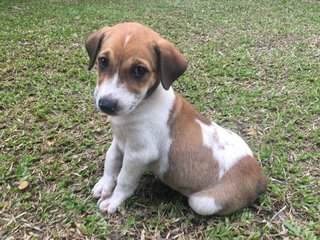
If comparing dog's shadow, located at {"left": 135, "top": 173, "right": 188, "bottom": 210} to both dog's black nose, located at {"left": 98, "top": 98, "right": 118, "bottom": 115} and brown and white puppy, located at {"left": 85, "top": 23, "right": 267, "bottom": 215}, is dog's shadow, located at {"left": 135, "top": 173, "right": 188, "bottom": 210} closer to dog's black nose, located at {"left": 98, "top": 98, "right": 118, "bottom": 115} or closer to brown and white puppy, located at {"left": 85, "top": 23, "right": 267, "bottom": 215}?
brown and white puppy, located at {"left": 85, "top": 23, "right": 267, "bottom": 215}

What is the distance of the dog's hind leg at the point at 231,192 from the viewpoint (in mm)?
3760

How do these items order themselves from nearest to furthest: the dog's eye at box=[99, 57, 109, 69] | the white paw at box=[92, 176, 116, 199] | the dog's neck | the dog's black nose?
the dog's black nose, the dog's eye at box=[99, 57, 109, 69], the dog's neck, the white paw at box=[92, 176, 116, 199]

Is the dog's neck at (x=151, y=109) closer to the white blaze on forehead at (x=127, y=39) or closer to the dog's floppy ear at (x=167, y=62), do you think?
the dog's floppy ear at (x=167, y=62)

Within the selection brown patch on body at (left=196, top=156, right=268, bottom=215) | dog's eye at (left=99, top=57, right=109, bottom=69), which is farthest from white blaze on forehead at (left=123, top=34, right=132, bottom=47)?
brown patch on body at (left=196, top=156, right=268, bottom=215)

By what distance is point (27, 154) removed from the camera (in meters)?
4.82

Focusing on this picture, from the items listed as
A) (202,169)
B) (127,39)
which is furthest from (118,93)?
(202,169)

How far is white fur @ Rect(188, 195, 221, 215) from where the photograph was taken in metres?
3.77

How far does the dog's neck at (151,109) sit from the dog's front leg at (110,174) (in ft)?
1.86

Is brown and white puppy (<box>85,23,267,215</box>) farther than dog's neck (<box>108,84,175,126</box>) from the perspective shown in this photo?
No

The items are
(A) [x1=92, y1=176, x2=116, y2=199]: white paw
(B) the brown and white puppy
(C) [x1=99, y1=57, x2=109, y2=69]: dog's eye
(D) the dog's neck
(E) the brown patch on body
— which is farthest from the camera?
(A) [x1=92, y1=176, x2=116, y2=199]: white paw

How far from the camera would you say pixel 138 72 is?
3334 mm

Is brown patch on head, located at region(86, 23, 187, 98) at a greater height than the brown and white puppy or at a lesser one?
greater

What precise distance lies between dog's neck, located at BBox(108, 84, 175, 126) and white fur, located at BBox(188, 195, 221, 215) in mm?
936

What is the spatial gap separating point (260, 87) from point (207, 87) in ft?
3.18
